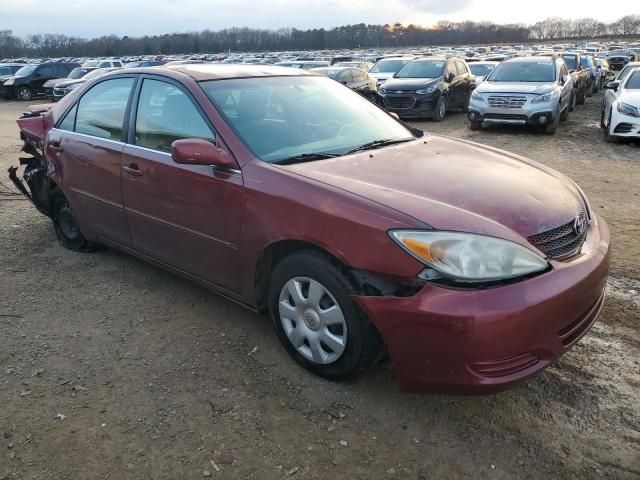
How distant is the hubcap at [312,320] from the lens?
2.75m

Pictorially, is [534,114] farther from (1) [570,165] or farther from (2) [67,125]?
(2) [67,125]

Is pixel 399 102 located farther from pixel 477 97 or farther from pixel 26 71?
pixel 26 71

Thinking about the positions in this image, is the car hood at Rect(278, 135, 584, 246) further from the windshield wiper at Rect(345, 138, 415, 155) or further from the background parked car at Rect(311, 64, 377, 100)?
the background parked car at Rect(311, 64, 377, 100)

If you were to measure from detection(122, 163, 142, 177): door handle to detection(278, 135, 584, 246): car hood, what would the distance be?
4.18 feet

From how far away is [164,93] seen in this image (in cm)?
362

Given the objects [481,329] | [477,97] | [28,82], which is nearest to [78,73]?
[28,82]

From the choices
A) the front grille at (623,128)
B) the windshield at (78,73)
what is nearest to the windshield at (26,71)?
the windshield at (78,73)

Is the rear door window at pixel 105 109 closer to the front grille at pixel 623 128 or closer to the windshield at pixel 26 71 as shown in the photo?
the front grille at pixel 623 128

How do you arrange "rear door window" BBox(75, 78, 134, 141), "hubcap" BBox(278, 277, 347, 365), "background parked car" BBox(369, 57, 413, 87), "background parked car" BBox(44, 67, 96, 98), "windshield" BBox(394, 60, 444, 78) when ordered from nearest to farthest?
1. "hubcap" BBox(278, 277, 347, 365)
2. "rear door window" BBox(75, 78, 134, 141)
3. "windshield" BBox(394, 60, 444, 78)
4. "background parked car" BBox(369, 57, 413, 87)
5. "background parked car" BBox(44, 67, 96, 98)

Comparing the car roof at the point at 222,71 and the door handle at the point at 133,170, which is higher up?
the car roof at the point at 222,71

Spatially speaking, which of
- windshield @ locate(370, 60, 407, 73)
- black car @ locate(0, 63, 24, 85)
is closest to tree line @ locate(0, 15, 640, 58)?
black car @ locate(0, 63, 24, 85)

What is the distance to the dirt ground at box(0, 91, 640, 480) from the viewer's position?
7.84ft

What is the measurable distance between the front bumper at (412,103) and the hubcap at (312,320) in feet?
38.9

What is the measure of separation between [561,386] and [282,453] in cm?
154
